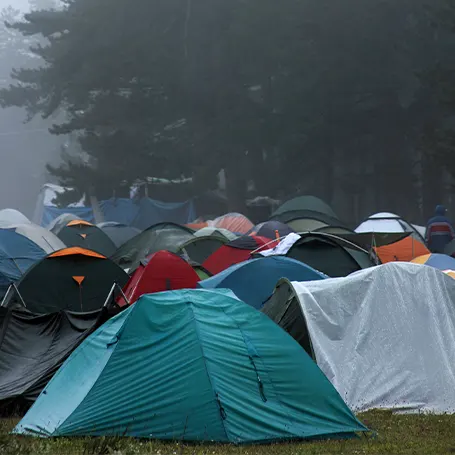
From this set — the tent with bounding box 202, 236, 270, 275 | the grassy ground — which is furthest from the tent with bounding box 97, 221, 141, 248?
the grassy ground

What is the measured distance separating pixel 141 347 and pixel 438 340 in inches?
140

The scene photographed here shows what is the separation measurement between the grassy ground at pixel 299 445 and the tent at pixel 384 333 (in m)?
0.96

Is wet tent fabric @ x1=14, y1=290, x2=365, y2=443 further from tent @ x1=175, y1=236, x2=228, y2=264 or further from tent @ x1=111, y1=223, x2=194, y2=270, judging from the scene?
tent @ x1=111, y1=223, x2=194, y2=270

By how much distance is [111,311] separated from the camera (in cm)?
1110

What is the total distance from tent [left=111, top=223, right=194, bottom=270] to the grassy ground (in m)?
14.0

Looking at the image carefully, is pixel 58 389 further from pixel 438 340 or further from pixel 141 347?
pixel 438 340

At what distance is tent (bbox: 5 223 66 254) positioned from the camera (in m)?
24.1

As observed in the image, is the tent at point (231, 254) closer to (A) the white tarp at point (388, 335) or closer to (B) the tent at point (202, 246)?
(B) the tent at point (202, 246)

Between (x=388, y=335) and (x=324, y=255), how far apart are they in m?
6.49

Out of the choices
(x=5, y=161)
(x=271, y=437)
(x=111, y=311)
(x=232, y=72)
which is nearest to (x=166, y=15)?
(x=232, y=72)

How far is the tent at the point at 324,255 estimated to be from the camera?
55.3 ft

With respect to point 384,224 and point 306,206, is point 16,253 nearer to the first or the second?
point 384,224

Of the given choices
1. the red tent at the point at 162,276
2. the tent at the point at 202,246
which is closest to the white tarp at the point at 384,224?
the tent at the point at 202,246

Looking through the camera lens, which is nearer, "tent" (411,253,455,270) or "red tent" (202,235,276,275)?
Result: "tent" (411,253,455,270)
